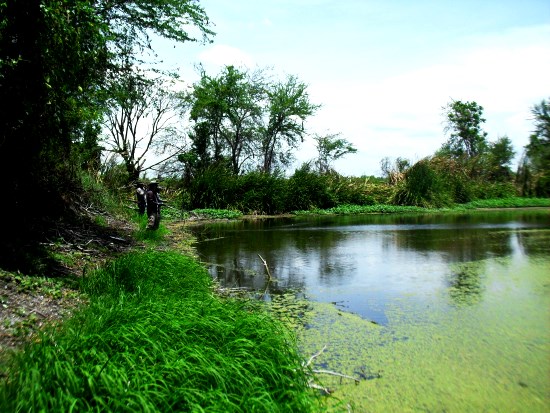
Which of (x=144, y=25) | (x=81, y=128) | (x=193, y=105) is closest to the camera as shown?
(x=81, y=128)

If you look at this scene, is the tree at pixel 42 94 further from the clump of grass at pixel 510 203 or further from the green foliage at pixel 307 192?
the clump of grass at pixel 510 203

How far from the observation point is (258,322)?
11.9 ft

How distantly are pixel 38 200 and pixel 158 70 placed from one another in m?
5.13

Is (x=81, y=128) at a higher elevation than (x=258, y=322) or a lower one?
higher

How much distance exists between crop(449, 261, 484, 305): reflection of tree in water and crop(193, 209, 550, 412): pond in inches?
0.7

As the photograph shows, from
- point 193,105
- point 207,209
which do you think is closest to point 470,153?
point 193,105

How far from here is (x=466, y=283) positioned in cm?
706

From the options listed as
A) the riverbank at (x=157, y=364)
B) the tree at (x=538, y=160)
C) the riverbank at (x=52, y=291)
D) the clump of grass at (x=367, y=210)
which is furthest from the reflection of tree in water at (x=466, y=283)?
the tree at (x=538, y=160)

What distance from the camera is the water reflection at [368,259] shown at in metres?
6.53

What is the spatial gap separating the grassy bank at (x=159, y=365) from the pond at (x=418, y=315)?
0.66 metres

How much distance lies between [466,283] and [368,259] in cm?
281

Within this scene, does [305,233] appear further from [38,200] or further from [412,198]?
[412,198]

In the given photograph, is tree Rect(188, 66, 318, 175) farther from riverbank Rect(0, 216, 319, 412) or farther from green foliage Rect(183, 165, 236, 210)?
riverbank Rect(0, 216, 319, 412)

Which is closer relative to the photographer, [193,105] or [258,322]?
[258,322]
